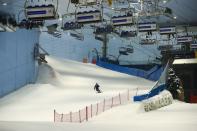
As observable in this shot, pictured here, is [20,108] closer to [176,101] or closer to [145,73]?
[176,101]

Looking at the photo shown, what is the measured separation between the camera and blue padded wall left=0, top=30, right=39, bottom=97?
92.6ft

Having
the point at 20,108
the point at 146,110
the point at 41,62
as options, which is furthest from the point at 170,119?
the point at 41,62

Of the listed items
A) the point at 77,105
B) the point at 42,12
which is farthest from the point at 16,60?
the point at 42,12

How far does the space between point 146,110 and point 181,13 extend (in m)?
14.8

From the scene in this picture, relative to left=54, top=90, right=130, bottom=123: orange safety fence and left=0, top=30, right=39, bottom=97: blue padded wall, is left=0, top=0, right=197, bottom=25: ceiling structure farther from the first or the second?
left=54, top=90, right=130, bottom=123: orange safety fence

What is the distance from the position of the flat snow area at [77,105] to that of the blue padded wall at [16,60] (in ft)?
2.50

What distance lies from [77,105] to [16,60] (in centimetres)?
695

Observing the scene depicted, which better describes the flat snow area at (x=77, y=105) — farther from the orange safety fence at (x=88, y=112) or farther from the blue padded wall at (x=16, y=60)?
the blue padded wall at (x=16, y=60)

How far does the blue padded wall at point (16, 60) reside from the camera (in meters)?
28.2

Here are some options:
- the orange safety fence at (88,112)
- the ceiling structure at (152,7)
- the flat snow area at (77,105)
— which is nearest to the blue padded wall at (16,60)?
the flat snow area at (77,105)

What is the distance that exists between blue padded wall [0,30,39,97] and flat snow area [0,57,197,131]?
2.50ft

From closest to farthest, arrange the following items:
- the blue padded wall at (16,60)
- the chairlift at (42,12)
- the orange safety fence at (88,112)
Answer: the chairlift at (42,12) → the orange safety fence at (88,112) → the blue padded wall at (16,60)

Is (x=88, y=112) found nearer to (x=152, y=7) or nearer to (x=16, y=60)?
(x=152, y=7)

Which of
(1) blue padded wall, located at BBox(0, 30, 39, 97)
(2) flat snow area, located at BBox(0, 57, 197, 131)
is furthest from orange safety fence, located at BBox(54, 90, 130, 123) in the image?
(1) blue padded wall, located at BBox(0, 30, 39, 97)
